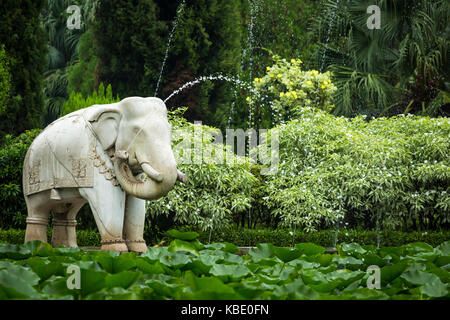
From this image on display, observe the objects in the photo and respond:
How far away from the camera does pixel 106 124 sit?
4609 mm

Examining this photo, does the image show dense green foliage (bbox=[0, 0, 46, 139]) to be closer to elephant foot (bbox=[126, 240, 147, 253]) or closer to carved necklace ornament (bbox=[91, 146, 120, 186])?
carved necklace ornament (bbox=[91, 146, 120, 186])

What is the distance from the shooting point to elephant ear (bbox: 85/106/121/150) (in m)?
4.59

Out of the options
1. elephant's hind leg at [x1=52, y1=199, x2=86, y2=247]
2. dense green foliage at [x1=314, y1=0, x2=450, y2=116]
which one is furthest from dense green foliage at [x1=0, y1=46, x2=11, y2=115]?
dense green foliage at [x1=314, y1=0, x2=450, y2=116]

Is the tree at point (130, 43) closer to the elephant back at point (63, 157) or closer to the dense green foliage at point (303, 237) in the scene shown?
the dense green foliage at point (303, 237)

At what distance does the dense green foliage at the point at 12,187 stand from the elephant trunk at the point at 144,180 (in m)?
3.08

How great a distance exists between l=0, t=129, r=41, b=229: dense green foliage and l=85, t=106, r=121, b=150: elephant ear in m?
2.87

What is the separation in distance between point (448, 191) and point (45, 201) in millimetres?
5378

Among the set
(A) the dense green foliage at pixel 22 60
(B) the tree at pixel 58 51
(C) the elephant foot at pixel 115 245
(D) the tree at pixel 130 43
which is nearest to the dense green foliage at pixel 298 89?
(D) the tree at pixel 130 43

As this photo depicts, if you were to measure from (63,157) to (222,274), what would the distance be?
8.16 ft

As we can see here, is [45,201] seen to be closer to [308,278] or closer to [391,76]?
[308,278]

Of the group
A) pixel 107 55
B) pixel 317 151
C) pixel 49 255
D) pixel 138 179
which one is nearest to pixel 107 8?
pixel 107 55

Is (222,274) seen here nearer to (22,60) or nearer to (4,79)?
(4,79)

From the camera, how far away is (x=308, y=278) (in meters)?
2.43

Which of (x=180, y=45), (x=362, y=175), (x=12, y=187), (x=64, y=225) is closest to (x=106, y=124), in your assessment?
(x=64, y=225)
